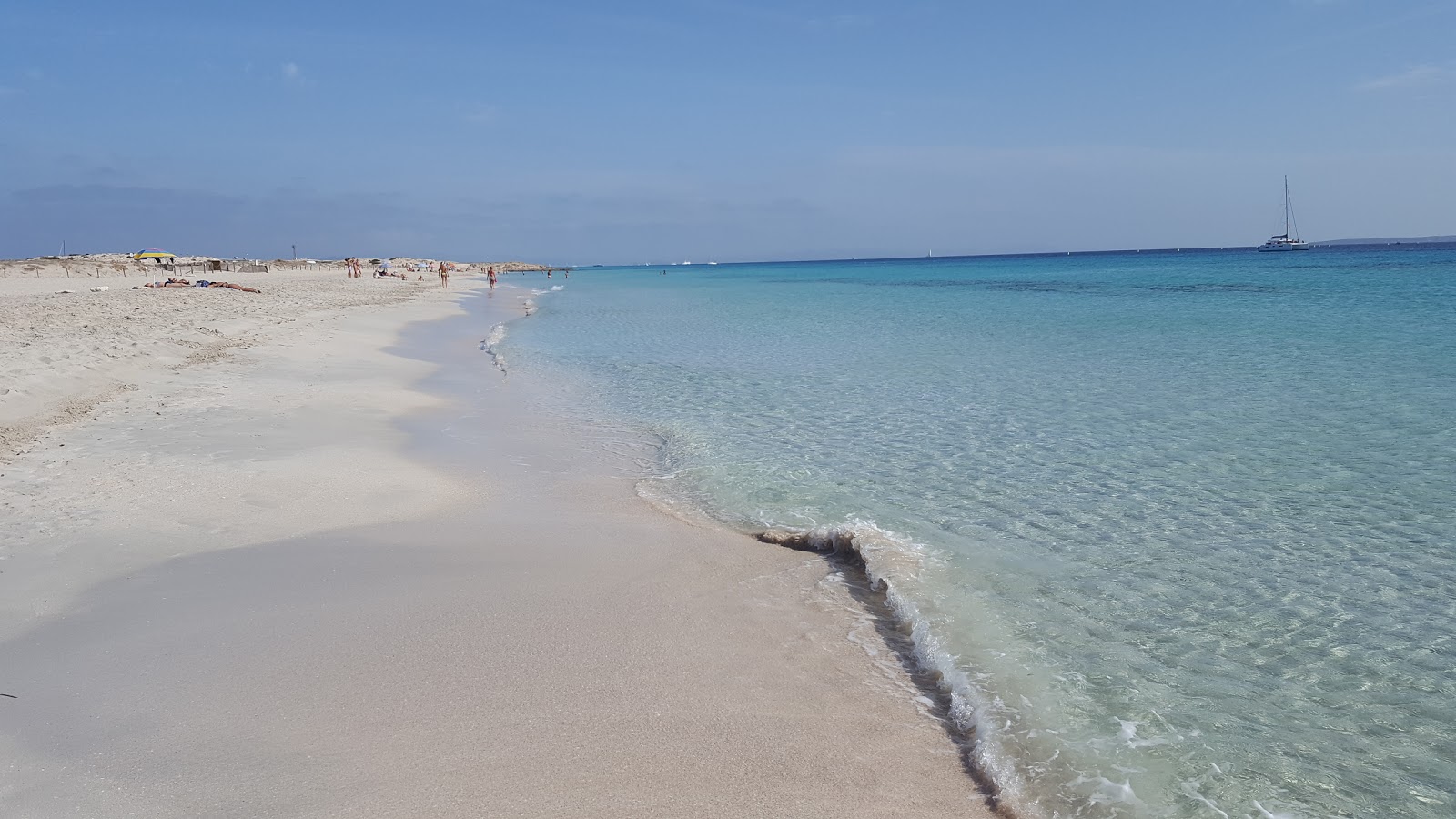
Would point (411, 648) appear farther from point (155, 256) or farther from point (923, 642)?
point (155, 256)

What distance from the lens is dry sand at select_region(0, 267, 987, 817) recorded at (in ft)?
10.7

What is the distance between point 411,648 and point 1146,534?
4.94m

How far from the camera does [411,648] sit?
14.4 ft

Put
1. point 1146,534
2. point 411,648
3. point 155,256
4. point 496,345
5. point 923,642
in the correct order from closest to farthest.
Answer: point 411,648
point 923,642
point 1146,534
point 496,345
point 155,256

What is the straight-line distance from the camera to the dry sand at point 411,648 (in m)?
3.25

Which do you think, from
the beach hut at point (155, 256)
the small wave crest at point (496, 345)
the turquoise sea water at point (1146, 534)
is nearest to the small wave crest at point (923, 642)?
the turquoise sea water at point (1146, 534)

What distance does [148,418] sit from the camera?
9.73 metres

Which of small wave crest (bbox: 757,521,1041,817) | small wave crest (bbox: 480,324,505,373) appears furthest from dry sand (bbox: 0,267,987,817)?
small wave crest (bbox: 480,324,505,373)

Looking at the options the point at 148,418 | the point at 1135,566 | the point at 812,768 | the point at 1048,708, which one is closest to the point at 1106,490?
the point at 1135,566

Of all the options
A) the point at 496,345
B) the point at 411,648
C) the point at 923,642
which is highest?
the point at 496,345

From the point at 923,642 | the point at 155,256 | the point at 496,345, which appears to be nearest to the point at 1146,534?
the point at 923,642

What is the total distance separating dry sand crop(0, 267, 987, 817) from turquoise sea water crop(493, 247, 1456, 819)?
63 centimetres

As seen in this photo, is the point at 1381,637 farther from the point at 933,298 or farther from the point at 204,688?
the point at 933,298

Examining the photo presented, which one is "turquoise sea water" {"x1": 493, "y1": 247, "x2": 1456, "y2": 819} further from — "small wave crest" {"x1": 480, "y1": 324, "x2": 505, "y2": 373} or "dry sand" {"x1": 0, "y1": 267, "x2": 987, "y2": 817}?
"small wave crest" {"x1": 480, "y1": 324, "x2": 505, "y2": 373}
